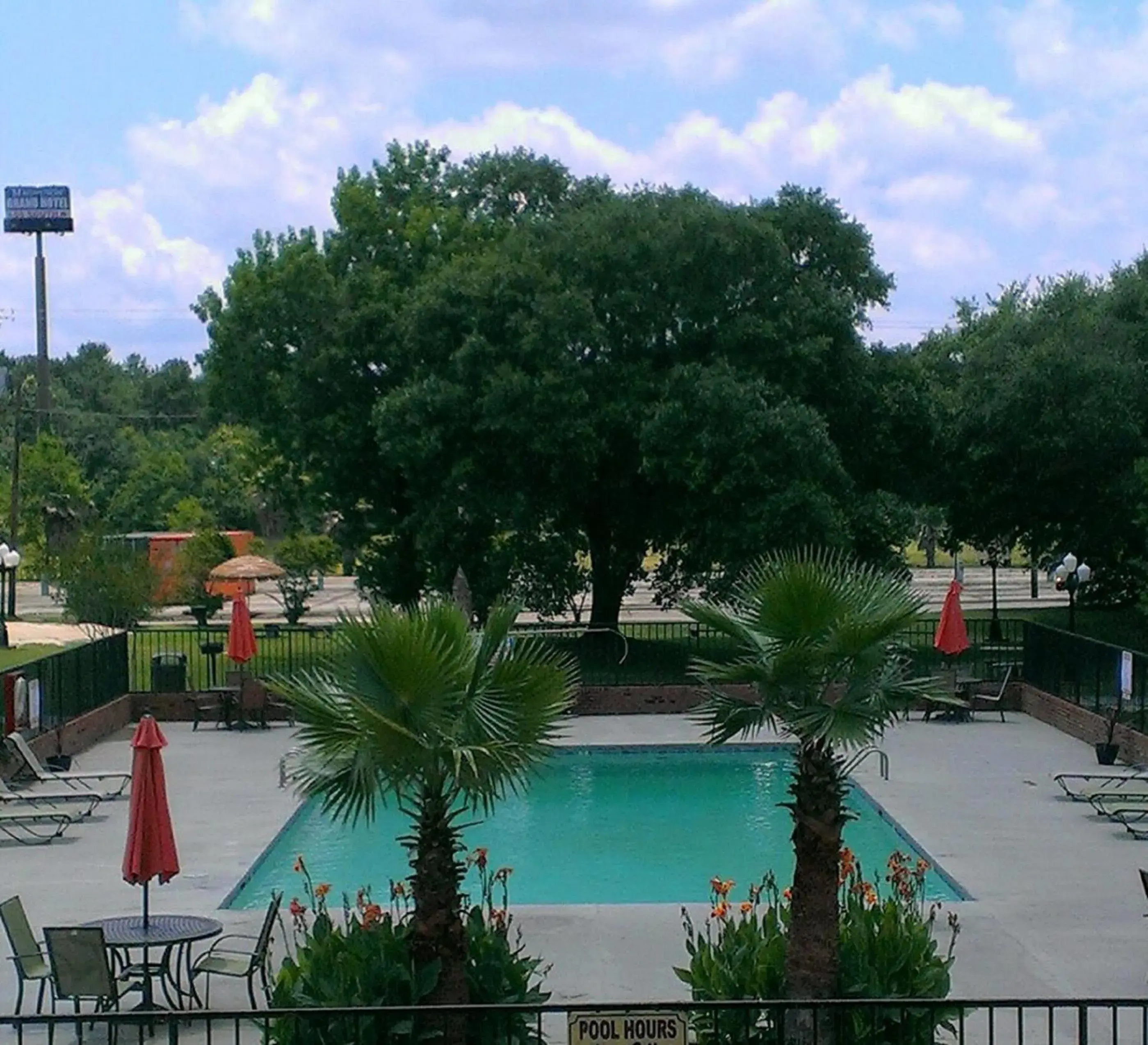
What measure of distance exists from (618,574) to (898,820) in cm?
1546

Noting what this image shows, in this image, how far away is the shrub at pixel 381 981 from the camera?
948 cm

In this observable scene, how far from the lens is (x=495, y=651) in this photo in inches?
389

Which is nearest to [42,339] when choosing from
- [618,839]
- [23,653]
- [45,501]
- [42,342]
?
[42,342]

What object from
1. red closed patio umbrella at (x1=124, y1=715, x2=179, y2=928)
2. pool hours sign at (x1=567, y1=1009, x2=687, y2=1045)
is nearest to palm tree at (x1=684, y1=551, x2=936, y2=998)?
pool hours sign at (x1=567, y1=1009, x2=687, y2=1045)

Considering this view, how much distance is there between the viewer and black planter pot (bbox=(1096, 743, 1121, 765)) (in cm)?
2400

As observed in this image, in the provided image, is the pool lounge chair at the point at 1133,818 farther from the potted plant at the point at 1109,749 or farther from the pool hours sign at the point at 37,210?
the pool hours sign at the point at 37,210

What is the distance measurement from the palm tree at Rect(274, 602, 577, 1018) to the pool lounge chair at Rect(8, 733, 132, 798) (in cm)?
1224

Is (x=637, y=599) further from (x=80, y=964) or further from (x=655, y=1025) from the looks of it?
(x=655, y=1025)

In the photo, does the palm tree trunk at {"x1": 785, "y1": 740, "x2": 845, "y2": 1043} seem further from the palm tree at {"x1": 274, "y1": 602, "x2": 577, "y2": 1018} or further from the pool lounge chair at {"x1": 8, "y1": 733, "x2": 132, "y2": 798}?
the pool lounge chair at {"x1": 8, "y1": 733, "x2": 132, "y2": 798}

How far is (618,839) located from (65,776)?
7.19 m

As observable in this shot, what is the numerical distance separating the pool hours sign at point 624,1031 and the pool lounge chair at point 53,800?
1299 cm

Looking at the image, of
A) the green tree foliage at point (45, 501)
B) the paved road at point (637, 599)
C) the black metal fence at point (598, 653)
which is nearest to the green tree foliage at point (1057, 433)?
the black metal fence at point (598, 653)

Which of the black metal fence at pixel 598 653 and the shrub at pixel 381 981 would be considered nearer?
the shrub at pixel 381 981

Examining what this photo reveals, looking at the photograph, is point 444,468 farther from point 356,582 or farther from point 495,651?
point 495,651
